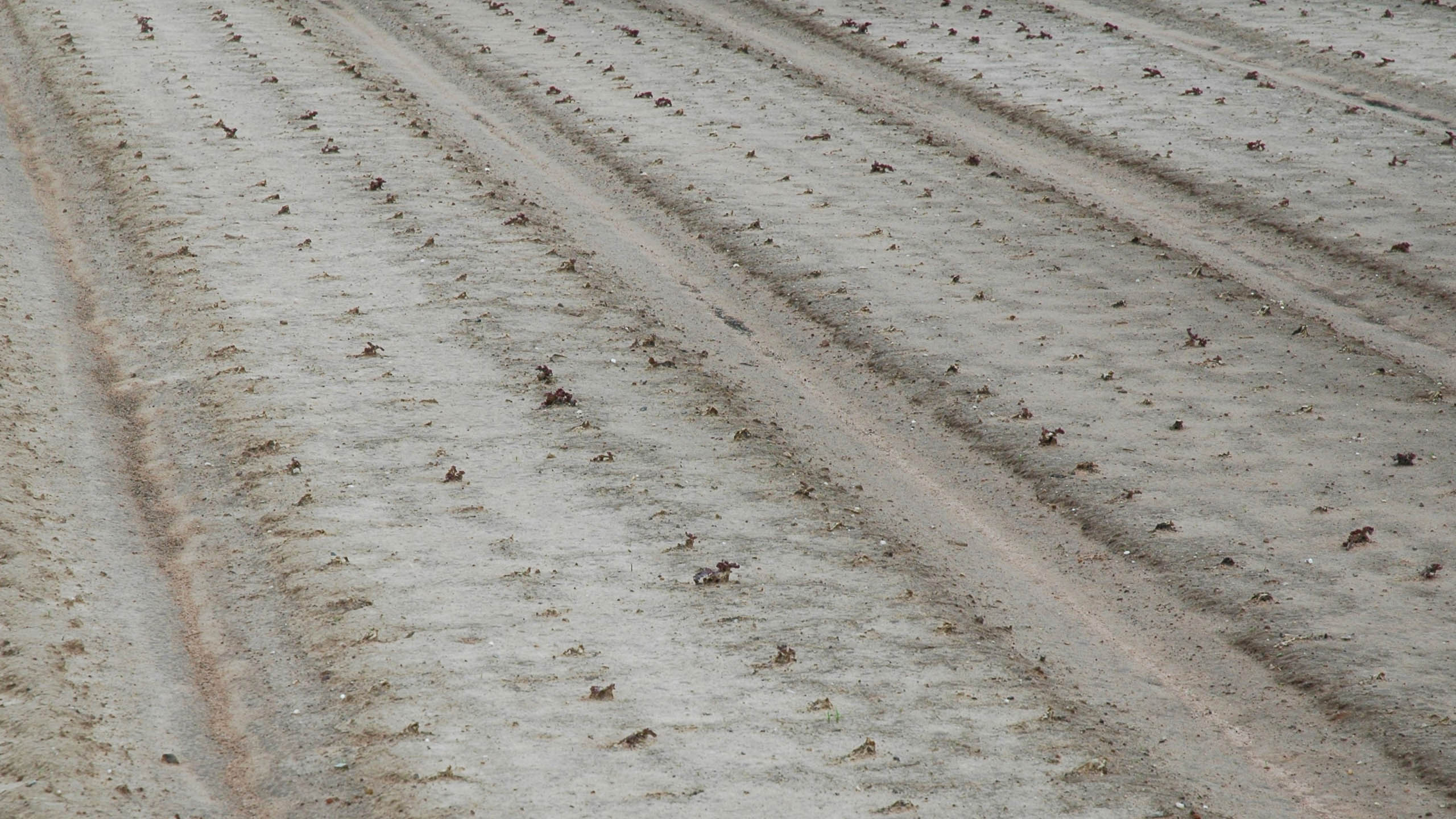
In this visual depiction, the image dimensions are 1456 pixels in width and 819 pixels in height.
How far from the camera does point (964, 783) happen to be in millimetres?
9594

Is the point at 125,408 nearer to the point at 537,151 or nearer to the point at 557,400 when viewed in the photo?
the point at 557,400

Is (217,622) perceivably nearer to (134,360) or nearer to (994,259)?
(134,360)

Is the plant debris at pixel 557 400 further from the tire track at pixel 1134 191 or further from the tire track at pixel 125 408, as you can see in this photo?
the tire track at pixel 1134 191

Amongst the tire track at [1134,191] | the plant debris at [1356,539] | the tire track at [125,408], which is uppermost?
the tire track at [1134,191]

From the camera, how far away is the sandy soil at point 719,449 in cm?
998

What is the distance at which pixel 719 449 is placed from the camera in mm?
14547

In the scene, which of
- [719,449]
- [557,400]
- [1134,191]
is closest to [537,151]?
[1134,191]

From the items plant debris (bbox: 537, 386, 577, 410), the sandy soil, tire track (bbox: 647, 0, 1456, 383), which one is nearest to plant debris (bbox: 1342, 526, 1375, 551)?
the sandy soil

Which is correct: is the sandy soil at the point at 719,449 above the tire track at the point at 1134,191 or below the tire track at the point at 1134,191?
below

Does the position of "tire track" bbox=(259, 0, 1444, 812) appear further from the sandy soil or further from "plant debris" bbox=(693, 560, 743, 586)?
"plant debris" bbox=(693, 560, 743, 586)

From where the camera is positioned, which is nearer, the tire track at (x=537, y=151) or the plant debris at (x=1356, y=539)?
the plant debris at (x=1356, y=539)

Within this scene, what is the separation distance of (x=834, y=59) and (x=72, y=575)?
23020 mm

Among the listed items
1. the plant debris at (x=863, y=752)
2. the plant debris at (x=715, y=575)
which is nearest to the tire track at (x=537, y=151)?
the plant debris at (x=715, y=575)

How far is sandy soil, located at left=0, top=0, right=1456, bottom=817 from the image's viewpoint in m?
9.98
